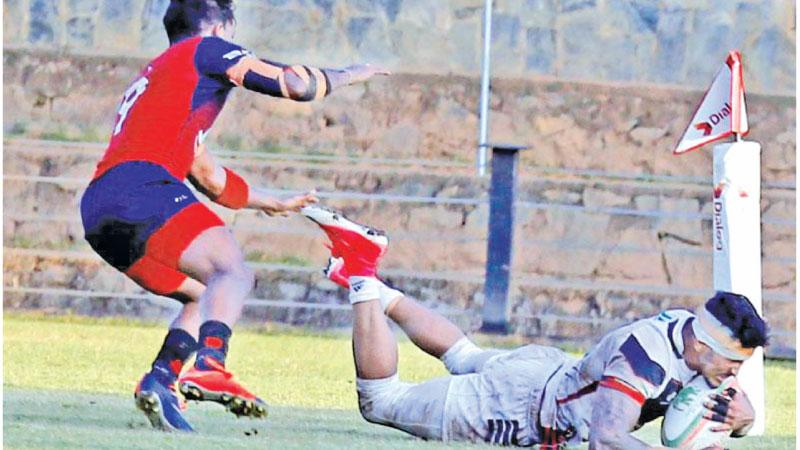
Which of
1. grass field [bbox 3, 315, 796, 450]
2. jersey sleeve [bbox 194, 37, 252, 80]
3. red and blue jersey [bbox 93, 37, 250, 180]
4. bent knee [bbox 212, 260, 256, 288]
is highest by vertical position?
jersey sleeve [bbox 194, 37, 252, 80]

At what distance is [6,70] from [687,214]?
16.6 ft

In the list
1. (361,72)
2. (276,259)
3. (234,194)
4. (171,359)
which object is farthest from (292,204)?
(276,259)

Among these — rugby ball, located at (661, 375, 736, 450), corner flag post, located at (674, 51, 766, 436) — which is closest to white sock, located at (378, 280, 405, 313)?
rugby ball, located at (661, 375, 736, 450)

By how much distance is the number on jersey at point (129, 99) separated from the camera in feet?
25.1

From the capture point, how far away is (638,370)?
632cm

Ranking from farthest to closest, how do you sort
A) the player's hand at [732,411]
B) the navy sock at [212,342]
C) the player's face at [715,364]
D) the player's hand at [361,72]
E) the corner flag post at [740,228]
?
the corner flag post at [740,228] → the player's hand at [361,72] → the navy sock at [212,342] → the player's hand at [732,411] → the player's face at [715,364]

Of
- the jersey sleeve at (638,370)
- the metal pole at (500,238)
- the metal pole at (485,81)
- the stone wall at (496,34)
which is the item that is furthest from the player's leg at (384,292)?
the stone wall at (496,34)

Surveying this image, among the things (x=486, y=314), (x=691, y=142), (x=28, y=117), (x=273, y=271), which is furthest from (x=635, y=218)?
(x=691, y=142)

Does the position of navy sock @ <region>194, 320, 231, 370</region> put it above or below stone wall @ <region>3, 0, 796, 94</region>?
below

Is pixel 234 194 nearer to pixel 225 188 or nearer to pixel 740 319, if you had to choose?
pixel 225 188

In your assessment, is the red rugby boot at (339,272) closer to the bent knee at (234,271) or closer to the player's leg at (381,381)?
the player's leg at (381,381)

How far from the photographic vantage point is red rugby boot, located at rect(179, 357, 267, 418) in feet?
22.6

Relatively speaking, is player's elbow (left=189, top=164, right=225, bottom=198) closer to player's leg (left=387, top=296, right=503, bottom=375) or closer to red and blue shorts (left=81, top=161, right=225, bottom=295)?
red and blue shorts (left=81, top=161, right=225, bottom=295)

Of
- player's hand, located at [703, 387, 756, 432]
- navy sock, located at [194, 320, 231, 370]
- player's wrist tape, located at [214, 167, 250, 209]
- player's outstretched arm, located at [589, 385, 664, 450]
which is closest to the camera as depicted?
player's outstretched arm, located at [589, 385, 664, 450]
